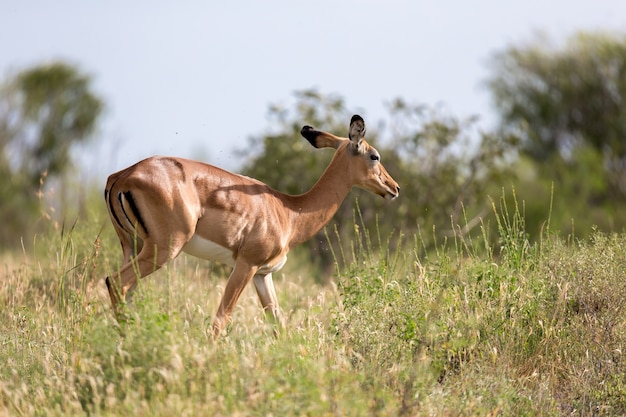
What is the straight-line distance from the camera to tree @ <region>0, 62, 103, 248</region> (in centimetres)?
2675

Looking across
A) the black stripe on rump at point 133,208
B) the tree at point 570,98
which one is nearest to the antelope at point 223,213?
the black stripe on rump at point 133,208

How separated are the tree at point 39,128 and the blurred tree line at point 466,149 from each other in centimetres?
3

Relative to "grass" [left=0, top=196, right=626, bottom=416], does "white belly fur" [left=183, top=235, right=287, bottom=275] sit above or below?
above

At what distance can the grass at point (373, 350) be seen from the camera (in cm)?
517

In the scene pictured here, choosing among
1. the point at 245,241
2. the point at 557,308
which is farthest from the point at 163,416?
the point at 557,308

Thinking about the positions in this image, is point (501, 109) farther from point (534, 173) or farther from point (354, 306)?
point (354, 306)

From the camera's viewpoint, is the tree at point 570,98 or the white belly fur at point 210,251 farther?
the tree at point 570,98

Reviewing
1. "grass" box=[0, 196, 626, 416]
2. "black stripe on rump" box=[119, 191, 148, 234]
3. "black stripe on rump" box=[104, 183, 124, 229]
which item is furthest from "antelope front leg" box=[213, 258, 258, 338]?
"black stripe on rump" box=[104, 183, 124, 229]

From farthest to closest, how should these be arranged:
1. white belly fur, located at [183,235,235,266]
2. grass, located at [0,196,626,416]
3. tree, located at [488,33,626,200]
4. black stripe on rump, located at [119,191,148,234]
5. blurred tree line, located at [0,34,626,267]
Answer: tree, located at [488,33,626,200]
blurred tree line, located at [0,34,626,267]
white belly fur, located at [183,235,235,266]
black stripe on rump, located at [119,191,148,234]
grass, located at [0,196,626,416]

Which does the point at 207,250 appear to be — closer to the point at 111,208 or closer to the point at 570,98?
the point at 111,208

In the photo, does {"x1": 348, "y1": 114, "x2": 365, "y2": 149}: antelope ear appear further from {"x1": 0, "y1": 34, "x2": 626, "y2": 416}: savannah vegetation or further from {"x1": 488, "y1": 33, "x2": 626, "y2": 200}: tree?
{"x1": 488, "y1": 33, "x2": 626, "y2": 200}: tree

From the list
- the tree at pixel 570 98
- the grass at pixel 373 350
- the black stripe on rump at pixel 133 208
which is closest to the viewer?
the grass at pixel 373 350

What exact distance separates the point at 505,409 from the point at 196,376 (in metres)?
1.91

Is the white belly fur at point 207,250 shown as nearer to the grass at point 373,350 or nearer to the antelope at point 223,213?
the antelope at point 223,213
